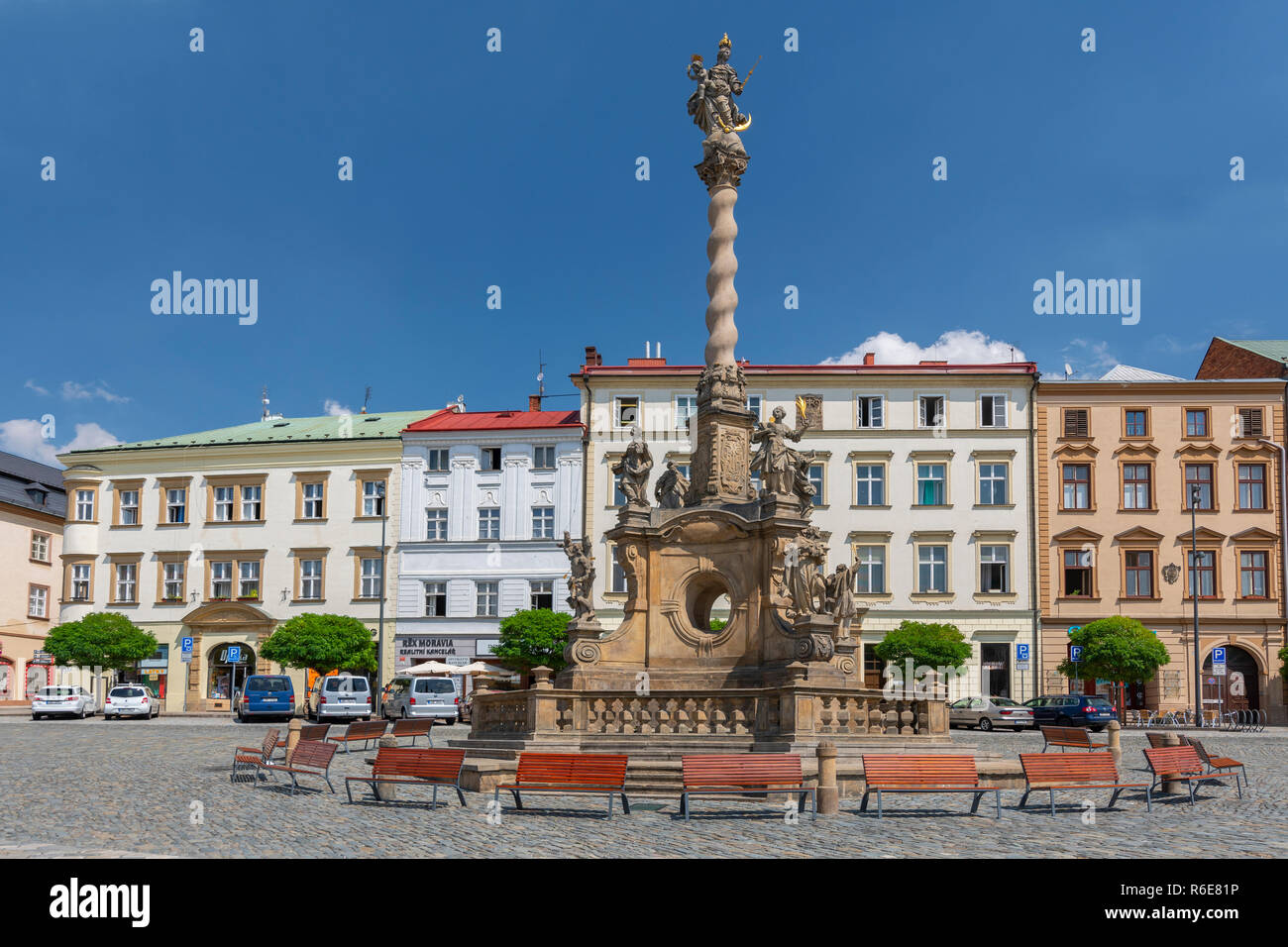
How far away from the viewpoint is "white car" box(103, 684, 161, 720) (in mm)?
40688

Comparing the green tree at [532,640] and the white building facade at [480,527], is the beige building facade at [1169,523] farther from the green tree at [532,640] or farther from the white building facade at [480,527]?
the white building facade at [480,527]

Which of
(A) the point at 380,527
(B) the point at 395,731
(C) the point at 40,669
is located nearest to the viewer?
(B) the point at 395,731

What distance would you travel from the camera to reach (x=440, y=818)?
1352cm

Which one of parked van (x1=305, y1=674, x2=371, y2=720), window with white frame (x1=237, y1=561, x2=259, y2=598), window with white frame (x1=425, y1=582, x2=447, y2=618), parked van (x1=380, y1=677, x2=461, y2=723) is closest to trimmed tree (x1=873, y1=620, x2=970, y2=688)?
parked van (x1=380, y1=677, x2=461, y2=723)

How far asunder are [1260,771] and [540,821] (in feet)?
42.7

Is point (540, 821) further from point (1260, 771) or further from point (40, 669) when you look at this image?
point (40, 669)

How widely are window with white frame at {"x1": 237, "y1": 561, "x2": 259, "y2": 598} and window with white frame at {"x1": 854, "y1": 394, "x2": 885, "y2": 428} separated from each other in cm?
2461

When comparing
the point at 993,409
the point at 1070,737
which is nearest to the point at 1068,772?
the point at 1070,737

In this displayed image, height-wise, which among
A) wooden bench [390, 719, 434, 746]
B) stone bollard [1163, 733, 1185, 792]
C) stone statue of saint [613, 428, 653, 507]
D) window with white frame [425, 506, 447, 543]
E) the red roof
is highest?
the red roof

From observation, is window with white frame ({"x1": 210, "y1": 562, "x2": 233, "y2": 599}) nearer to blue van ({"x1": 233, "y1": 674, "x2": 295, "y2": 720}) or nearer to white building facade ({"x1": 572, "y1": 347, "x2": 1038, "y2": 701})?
blue van ({"x1": 233, "y1": 674, "x2": 295, "y2": 720})

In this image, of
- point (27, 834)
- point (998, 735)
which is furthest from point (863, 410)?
point (27, 834)

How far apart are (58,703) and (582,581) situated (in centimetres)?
2667

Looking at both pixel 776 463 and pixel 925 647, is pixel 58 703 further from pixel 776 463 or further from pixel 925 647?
pixel 776 463

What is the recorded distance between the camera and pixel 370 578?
168ft
